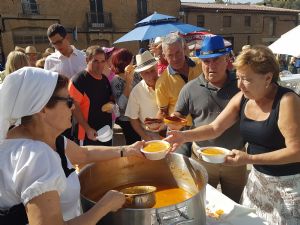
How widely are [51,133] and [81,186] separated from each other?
362 millimetres

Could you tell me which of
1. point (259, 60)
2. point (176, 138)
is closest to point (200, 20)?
point (176, 138)

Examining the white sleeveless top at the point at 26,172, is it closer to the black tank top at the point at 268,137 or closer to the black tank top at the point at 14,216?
the black tank top at the point at 14,216

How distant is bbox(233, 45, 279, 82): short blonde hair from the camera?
1.69 meters

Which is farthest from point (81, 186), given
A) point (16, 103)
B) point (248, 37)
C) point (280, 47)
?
point (248, 37)

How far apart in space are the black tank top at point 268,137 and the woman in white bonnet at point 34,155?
0.98 m

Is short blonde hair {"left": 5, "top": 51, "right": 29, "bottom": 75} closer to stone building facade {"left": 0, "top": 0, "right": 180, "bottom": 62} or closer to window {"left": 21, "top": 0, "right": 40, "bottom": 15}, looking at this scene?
stone building facade {"left": 0, "top": 0, "right": 180, "bottom": 62}

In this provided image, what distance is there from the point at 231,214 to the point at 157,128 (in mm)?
1149

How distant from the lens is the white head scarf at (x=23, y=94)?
121cm

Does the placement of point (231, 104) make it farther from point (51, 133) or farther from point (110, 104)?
point (110, 104)

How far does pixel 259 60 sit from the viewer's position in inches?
66.3

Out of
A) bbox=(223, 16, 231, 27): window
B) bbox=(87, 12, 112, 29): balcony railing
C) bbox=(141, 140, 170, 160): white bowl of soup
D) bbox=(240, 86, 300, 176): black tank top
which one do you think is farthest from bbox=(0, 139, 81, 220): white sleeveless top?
bbox=(223, 16, 231, 27): window

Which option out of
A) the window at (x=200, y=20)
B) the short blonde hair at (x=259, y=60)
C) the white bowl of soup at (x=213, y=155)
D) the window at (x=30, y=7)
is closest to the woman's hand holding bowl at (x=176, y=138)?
the white bowl of soup at (x=213, y=155)

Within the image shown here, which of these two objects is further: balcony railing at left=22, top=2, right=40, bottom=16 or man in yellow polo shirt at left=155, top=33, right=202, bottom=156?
balcony railing at left=22, top=2, right=40, bottom=16

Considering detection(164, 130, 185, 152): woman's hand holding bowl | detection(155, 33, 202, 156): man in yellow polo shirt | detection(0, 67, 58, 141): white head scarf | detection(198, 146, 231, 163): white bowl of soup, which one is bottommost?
detection(164, 130, 185, 152): woman's hand holding bowl
